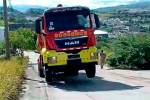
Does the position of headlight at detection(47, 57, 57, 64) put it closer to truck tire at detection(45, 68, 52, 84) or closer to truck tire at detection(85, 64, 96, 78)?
truck tire at detection(45, 68, 52, 84)

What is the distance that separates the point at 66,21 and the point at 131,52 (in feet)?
35.1

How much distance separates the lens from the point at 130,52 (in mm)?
33031

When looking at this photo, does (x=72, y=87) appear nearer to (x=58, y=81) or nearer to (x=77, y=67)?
(x=77, y=67)

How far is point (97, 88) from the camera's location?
68.7 ft

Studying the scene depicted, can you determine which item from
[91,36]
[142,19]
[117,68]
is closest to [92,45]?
[91,36]

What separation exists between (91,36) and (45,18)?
201 cm

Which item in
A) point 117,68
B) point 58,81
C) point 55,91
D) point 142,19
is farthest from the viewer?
point 142,19

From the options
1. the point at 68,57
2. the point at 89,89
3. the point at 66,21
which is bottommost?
the point at 89,89

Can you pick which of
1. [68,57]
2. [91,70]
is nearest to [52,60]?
[68,57]

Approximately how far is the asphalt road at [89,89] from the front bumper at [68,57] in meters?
0.96

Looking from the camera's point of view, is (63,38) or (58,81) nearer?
(63,38)

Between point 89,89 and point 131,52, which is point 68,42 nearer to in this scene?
point 89,89

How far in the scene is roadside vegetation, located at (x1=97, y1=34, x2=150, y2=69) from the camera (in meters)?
32.4

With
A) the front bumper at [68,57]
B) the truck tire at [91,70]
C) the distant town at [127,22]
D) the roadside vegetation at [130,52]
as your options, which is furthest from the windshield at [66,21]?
the distant town at [127,22]
